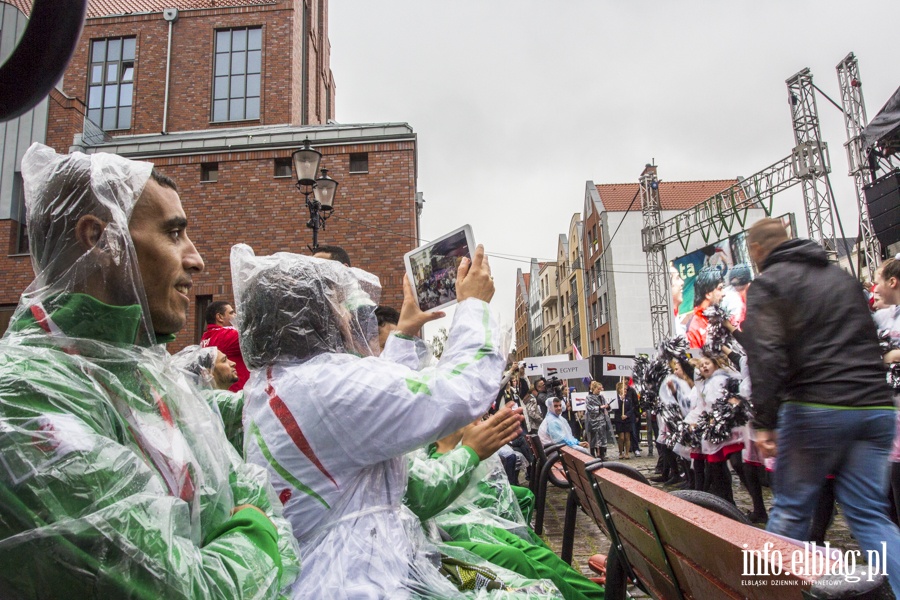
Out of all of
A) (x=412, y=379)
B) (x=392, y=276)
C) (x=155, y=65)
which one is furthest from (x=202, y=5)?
(x=412, y=379)

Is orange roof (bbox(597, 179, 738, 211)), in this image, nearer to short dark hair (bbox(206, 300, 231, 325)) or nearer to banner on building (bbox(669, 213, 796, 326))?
banner on building (bbox(669, 213, 796, 326))

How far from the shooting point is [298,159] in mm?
8102

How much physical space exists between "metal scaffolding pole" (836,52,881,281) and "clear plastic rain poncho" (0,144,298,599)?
1371cm

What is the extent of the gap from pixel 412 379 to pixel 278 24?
65.3 ft

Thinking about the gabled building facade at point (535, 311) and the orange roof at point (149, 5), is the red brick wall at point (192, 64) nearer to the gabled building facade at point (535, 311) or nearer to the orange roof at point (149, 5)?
the orange roof at point (149, 5)

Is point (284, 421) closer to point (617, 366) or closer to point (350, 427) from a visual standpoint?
point (350, 427)

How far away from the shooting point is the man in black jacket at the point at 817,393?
2.67 m

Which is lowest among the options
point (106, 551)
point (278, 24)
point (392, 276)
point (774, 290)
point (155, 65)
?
point (106, 551)

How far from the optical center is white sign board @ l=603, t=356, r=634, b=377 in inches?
667

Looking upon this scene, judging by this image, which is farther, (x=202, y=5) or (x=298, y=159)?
(x=202, y=5)

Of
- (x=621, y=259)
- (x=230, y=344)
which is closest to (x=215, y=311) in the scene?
(x=230, y=344)

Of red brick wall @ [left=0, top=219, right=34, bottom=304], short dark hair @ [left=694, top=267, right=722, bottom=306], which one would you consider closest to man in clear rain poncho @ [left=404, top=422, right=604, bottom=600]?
red brick wall @ [left=0, top=219, right=34, bottom=304]

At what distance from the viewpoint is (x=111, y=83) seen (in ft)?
62.0

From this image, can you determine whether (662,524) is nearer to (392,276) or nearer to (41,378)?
(41,378)
